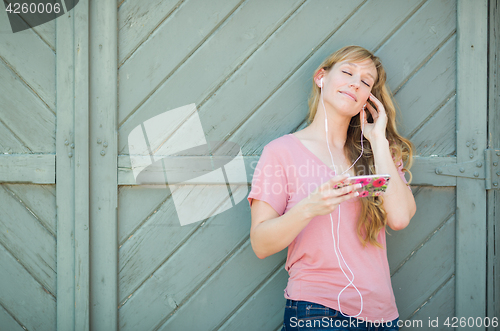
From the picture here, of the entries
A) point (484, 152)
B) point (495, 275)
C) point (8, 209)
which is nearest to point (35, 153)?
point (8, 209)

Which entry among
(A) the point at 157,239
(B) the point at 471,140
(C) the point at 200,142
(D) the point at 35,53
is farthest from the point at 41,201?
(B) the point at 471,140

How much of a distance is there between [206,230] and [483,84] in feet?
5.43

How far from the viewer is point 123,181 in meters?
1.82

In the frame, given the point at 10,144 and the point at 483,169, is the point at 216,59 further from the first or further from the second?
the point at 483,169

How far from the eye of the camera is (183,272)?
1861mm

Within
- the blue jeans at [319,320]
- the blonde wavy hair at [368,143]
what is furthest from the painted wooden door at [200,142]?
the blue jeans at [319,320]

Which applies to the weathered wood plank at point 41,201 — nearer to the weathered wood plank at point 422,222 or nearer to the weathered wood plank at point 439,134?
the weathered wood plank at point 422,222

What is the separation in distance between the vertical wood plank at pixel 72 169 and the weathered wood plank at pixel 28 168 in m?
0.05

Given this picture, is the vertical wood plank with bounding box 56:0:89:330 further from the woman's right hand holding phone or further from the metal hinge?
the metal hinge

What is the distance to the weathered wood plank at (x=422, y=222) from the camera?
1899 mm

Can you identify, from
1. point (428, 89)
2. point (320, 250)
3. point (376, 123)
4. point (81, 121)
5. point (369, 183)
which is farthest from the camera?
point (428, 89)

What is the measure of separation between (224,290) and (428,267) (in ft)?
3.61

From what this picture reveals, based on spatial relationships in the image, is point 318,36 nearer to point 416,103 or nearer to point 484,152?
point 416,103

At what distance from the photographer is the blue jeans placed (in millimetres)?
1353
